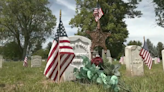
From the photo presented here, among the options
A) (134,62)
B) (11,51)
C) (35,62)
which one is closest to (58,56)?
(134,62)

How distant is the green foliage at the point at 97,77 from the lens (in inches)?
146

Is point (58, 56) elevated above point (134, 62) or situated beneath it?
elevated above

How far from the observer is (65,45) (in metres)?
4.70

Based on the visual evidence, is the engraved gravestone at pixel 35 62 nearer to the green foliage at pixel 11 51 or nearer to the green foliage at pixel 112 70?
the green foliage at pixel 112 70

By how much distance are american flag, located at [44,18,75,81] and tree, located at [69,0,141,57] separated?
19.1 m

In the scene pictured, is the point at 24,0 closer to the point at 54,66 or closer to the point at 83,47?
the point at 83,47

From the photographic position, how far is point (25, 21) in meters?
31.7

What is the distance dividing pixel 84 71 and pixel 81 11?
22115mm

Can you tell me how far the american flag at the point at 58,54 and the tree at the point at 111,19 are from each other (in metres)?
19.1

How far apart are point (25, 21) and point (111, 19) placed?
16386 millimetres

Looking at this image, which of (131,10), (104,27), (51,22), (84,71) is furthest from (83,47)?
(51,22)

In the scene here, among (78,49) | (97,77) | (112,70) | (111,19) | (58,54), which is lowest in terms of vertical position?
(97,77)

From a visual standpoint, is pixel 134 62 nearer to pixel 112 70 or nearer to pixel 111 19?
pixel 112 70

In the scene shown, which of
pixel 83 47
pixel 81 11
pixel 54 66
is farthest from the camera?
pixel 81 11
